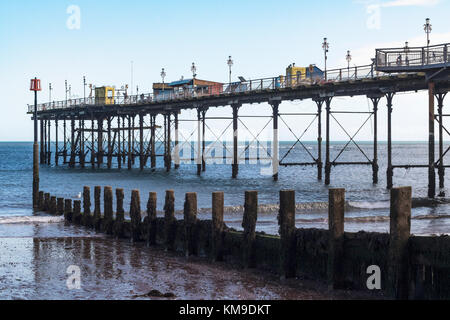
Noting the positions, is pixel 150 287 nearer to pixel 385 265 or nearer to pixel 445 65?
pixel 385 265

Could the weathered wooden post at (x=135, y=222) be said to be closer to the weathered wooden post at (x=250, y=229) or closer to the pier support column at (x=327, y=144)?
the weathered wooden post at (x=250, y=229)

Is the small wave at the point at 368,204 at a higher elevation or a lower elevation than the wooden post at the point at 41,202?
lower

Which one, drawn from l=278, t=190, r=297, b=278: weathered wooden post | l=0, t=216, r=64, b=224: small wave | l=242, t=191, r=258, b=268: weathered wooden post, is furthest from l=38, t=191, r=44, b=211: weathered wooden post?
l=278, t=190, r=297, b=278: weathered wooden post

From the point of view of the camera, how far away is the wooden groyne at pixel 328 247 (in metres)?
9.16

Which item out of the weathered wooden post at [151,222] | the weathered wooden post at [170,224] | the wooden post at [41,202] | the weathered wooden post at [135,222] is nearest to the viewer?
the weathered wooden post at [170,224]

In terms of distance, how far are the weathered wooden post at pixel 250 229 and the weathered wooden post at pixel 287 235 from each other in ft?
3.20

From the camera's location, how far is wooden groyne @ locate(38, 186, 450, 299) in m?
9.16

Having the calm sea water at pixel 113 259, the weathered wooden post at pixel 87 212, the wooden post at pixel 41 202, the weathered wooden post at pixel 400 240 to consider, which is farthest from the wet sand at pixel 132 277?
the wooden post at pixel 41 202

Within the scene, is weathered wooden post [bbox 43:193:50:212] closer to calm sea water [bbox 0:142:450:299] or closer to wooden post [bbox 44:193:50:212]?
wooden post [bbox 44:193:50:212]

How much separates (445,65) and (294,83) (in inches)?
517

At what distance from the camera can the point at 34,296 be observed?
10.7 metres

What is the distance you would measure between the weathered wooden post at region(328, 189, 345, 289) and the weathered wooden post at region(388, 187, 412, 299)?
3.68 ft

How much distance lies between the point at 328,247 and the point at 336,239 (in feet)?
1.11

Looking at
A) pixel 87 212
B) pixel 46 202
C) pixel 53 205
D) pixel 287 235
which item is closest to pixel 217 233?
pixel 287 235
